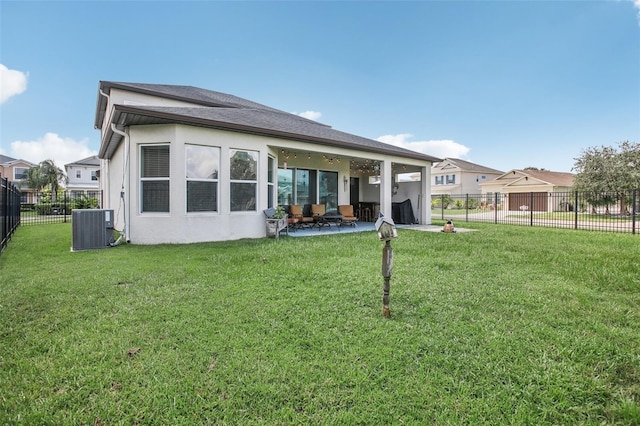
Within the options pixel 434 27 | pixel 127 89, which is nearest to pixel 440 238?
pixel 434 27

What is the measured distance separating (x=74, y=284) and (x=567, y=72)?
2053cm

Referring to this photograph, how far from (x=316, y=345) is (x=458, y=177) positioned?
4161 cm

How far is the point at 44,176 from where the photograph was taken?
3547cm

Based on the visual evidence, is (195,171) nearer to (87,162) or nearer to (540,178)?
(540,178)

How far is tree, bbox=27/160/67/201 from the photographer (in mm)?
35500

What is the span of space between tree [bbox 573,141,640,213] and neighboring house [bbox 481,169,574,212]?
461 cm

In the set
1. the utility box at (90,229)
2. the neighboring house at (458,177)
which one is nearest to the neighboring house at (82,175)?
the utility box at (90,229)

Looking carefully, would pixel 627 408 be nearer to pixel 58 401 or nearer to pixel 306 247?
pixel 58 401

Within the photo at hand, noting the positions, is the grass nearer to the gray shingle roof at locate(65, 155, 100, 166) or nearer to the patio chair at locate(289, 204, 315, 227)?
the patio chair at locate(289, 204, 315, 227)

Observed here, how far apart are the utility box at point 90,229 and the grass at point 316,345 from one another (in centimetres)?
222

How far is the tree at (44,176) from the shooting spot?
35500 millimetres

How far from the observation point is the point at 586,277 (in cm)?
512

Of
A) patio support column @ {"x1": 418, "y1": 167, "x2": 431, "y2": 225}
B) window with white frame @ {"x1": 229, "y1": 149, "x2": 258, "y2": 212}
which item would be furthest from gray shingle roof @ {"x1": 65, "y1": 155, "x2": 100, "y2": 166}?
patio support column @ {"x1": 418, "y1": 167, "x2": 431, "y2": 225}

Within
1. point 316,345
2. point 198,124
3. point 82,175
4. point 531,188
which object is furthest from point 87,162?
point 531,188
